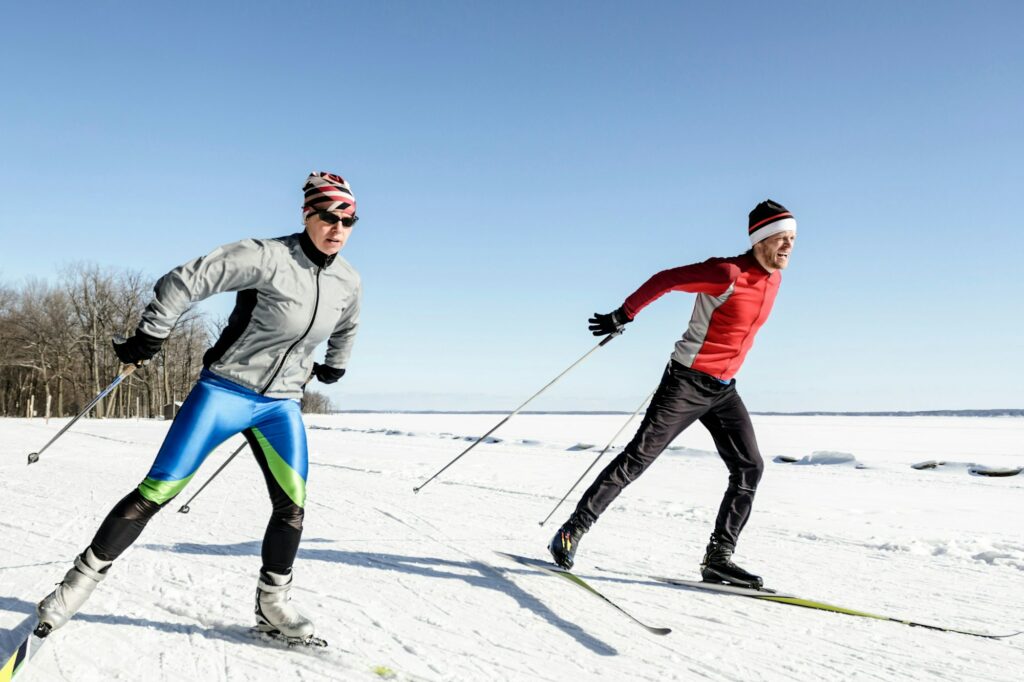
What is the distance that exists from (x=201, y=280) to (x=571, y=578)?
266 centimetres

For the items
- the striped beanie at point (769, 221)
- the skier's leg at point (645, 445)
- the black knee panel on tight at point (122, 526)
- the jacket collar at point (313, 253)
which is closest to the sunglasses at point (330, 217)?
the jacket collar at point (313, 253)

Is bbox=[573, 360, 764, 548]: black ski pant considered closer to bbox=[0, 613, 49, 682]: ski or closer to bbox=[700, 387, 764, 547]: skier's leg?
bbox=[700, 387, 764, 547]: skier's leg

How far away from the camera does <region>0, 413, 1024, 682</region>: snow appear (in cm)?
279

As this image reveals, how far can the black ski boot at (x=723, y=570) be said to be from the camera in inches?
160

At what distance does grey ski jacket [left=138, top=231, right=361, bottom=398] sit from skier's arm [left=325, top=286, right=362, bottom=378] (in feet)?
0.83

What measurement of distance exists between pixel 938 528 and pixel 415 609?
5.56 m

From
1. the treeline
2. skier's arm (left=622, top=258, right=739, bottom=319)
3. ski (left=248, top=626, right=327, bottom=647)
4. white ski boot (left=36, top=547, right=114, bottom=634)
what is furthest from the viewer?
the treeline

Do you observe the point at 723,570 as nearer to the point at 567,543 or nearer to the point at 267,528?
the point at 567,543

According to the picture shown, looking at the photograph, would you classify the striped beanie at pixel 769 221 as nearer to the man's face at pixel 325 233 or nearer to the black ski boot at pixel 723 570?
the black ski boot at pixel 723 570

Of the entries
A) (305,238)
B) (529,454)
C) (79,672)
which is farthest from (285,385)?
(529,454)

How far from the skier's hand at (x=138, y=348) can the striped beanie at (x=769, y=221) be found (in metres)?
3.31

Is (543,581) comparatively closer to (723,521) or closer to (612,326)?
(723,521)

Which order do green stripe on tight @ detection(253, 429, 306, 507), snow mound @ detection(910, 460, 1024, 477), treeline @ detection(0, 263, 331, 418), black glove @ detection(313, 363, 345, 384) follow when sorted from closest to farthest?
green stripe on tight @ detection(253, 429, 306, 507)
black glove @ detection(313, 363, 345, 384)
snow mound @ detection(910, 460, 1024, 477)
treeline @ detection(0, 263, 331, 418)

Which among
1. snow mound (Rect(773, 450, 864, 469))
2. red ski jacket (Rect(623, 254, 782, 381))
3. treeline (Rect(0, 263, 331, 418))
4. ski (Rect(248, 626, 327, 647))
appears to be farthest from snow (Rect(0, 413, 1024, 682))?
treeline (Rect(0, 263, 331, 418))
